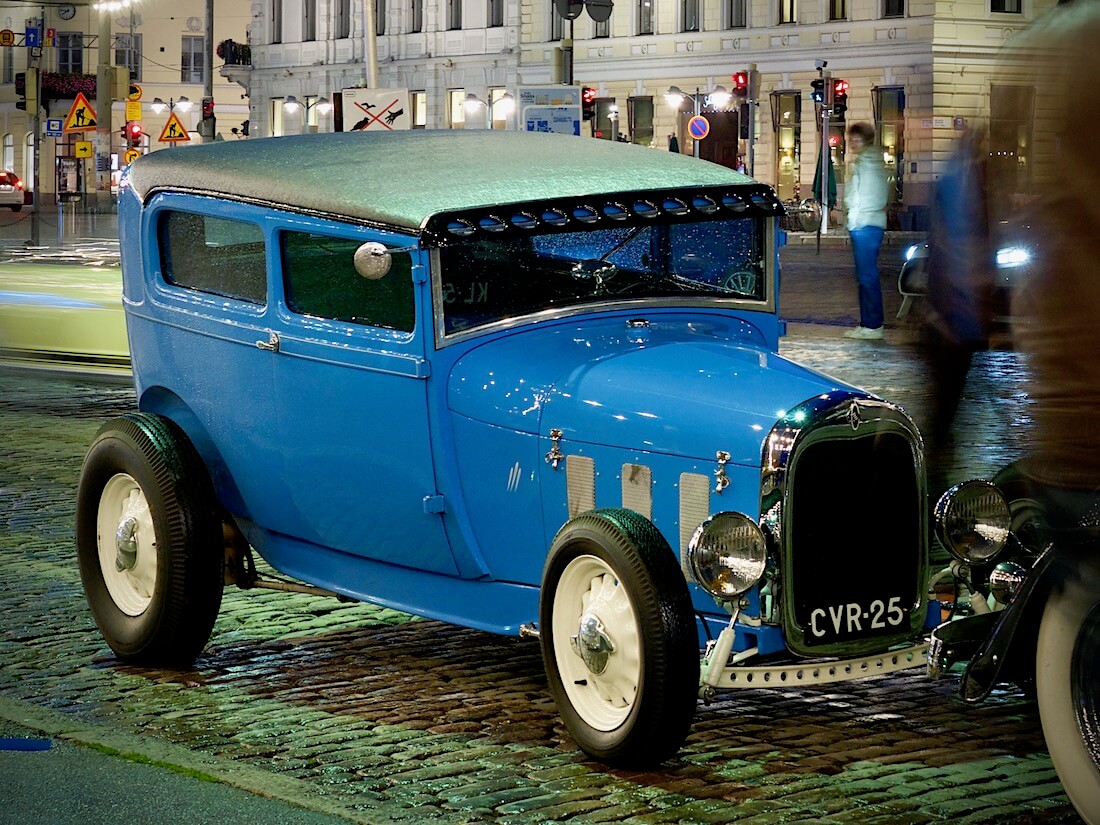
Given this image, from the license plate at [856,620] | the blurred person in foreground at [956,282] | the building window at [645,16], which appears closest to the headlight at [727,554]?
the license plate at [856,620]

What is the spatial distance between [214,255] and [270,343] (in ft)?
1.95

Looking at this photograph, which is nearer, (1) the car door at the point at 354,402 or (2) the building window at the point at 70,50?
(1) the car door at the point at 354,402

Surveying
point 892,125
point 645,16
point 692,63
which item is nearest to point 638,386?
point 892,125

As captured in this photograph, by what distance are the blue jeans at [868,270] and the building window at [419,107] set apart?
44.6 meters

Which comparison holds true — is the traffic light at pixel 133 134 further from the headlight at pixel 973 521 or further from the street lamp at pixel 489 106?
the headlight at pixel 973 521

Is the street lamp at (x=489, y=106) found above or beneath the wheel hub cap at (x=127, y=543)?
above

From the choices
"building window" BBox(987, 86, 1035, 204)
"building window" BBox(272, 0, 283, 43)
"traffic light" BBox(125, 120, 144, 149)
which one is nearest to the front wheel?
"building window" BBox(987, 86, 1035, 204)

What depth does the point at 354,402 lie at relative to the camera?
6.06m

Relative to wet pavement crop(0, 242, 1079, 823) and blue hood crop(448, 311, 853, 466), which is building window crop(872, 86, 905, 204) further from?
blue hood crop(448, 311, 853, 466)

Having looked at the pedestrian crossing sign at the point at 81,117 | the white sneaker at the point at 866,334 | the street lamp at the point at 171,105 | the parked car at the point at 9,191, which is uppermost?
the street lamp at the point at 171,105

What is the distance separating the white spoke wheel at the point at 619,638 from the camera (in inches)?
196

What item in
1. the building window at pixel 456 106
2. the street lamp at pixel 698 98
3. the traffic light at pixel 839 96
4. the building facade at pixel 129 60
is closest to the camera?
the traffic light at pixel 839 96

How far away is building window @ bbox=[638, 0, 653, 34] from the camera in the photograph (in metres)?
56.0

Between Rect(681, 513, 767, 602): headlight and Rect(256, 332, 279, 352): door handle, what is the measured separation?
6.31 feet
